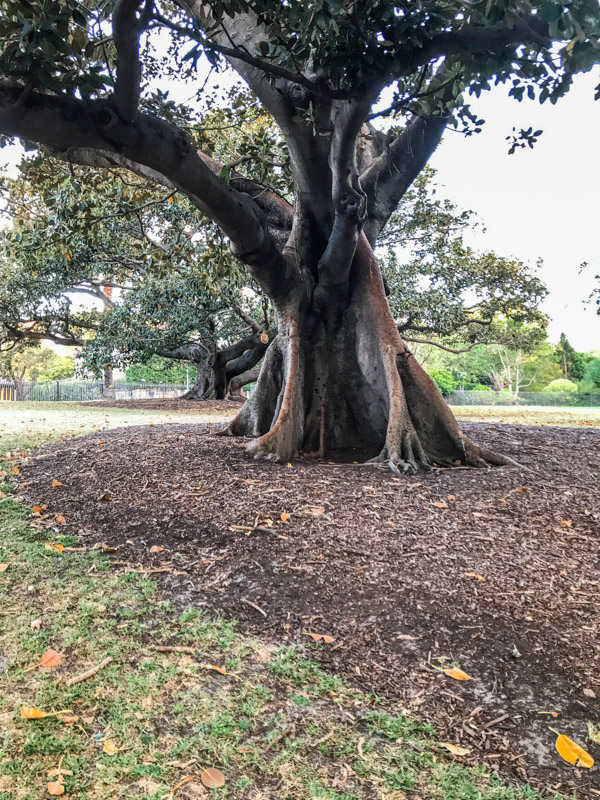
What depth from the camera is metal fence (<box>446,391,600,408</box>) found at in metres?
44.0

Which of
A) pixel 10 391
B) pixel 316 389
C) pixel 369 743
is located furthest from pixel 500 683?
pixel 10 391

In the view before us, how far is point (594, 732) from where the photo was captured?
2.22 meters

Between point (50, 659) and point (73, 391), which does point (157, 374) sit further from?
point (50, 659)

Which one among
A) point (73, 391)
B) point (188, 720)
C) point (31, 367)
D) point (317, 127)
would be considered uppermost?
point (317, 127)

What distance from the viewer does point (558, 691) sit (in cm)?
247

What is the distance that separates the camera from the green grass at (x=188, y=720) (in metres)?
1.86

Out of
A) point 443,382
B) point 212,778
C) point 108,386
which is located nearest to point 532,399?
point 443,382

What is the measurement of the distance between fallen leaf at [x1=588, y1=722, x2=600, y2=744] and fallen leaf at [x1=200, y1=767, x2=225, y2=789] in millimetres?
1466

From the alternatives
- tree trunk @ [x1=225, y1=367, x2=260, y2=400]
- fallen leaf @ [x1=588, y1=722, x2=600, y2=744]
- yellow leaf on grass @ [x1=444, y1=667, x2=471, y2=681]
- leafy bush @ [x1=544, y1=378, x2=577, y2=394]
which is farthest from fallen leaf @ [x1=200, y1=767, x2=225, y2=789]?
leafy bush @ [x1=544, y1=378, x2=577, y2=394]

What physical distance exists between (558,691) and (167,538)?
2.49 meters

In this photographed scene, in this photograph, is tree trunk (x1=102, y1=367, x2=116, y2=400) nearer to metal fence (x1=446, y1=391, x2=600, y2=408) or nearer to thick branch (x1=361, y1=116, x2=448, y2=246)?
thick branch (x1=361, y1=116, x2=448, y2=246)

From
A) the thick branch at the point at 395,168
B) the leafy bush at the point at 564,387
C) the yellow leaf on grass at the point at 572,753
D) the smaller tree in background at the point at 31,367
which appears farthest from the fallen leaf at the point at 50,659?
the leafy bush at the point at 564,387

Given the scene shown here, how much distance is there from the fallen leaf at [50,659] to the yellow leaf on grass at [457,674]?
1.74m

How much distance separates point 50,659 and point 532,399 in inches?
1965
